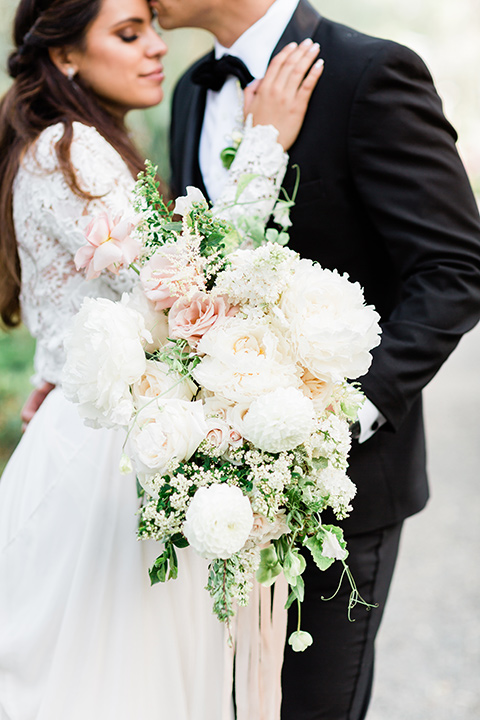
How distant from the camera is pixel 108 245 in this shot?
129cm

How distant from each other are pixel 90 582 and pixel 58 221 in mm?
809

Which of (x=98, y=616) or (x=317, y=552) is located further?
(x=98, y=616)

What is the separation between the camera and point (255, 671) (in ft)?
5.14

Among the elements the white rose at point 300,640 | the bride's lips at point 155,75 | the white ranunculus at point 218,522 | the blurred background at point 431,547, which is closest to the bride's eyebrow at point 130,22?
the bride's lips at point 155,75

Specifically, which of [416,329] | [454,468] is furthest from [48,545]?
[454,468]

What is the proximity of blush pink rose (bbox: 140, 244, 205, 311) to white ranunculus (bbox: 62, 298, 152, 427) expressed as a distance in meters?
0.05

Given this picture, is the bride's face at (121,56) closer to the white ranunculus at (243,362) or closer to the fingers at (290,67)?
the fingers at (290,67)

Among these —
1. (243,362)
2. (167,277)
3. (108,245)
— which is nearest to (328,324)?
(243,362)

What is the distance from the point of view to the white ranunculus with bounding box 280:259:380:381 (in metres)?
1.19

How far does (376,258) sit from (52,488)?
91 cm

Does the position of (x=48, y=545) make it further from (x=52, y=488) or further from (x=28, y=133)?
(x=28, y=133)

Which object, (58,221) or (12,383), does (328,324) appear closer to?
(58,221)

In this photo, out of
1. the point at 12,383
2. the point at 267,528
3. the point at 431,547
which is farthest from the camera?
the point at 431,547

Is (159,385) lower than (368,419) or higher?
higher
